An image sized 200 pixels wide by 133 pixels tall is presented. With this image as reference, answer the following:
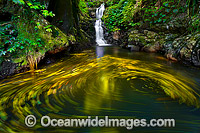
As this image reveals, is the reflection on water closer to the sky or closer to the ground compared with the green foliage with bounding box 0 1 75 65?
closer to the ground

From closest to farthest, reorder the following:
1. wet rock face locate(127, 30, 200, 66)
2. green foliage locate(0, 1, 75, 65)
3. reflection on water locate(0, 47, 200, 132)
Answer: reflection on water locate(0, 47, 200, 132) < green foliage locate(0, 1, 75, 65) < wet rock face locate(127, 30, 200, 66)

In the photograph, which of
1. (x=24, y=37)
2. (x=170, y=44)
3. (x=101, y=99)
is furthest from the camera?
(x=170, y=44)

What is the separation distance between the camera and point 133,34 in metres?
9.14

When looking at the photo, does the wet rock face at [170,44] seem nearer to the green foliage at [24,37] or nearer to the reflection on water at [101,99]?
the reflection on water at [101,99]

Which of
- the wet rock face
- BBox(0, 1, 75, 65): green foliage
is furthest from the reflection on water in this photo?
the wet rock face

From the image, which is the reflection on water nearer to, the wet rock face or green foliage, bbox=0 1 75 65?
green foliage, bbox=0 1 75 65

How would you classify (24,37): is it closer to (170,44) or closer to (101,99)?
(101,99)

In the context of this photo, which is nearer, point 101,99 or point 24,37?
point 101,99

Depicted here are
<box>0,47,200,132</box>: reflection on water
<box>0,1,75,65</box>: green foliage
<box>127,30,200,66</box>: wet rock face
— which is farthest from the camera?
<box>127,30,200,66</box>: wet rock face

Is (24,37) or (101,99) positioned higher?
(24,37)

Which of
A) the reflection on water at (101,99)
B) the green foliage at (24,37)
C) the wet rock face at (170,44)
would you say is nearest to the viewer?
the reflection on water at (101,99)

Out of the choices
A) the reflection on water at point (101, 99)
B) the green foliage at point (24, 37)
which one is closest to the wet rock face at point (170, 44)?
the reflection on water at point (101, 99)

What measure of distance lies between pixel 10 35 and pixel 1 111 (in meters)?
2.62

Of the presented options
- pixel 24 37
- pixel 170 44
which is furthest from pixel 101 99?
pixel 170 44
